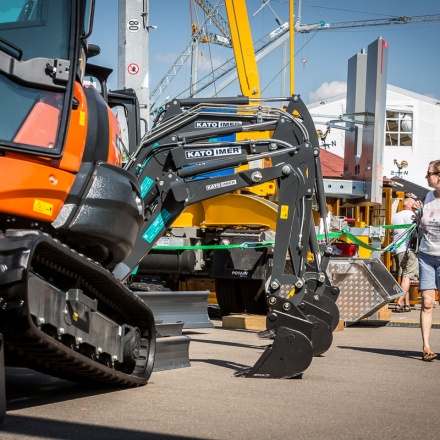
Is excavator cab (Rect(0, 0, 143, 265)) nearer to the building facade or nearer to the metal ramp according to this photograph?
the metal ramp

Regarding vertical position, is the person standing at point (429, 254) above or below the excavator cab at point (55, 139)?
below

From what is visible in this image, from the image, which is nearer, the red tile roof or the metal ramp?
the metal ramp

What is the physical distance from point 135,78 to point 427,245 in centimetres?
483

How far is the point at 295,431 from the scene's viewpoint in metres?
5.65

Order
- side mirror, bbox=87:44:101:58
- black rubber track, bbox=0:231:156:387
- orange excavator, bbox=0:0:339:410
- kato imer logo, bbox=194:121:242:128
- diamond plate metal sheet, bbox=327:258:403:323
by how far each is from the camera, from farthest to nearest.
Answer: diamond plate metal sheet, bbox=327:258:403:323 < kato imer logo, bbox=194:121:242:128 < side mirror, bbox=87:44:101:58 < orange excavator, bbox=0:0:339:410 < black rubber track, bbox=0:231:156:387

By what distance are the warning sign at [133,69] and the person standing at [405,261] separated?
20.0 ft

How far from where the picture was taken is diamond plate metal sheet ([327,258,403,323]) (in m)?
13.7

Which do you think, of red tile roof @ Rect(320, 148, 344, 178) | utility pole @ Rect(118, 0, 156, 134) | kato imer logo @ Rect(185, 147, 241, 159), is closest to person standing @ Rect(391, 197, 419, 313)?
utility pole @ Rect(118, 0, 156, 134)

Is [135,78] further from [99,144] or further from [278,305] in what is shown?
[99,144]

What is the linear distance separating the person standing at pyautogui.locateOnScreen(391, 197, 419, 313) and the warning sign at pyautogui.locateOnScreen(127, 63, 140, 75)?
6.09 m

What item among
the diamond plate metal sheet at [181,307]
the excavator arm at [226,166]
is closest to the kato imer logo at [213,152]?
the excavator arm at [226,166]

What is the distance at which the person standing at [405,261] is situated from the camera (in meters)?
17.7

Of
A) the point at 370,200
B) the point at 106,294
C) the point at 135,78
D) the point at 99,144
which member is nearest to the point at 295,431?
the point at 106,294

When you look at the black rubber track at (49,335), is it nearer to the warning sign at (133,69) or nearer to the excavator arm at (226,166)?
the excavator arm at (226,166)
